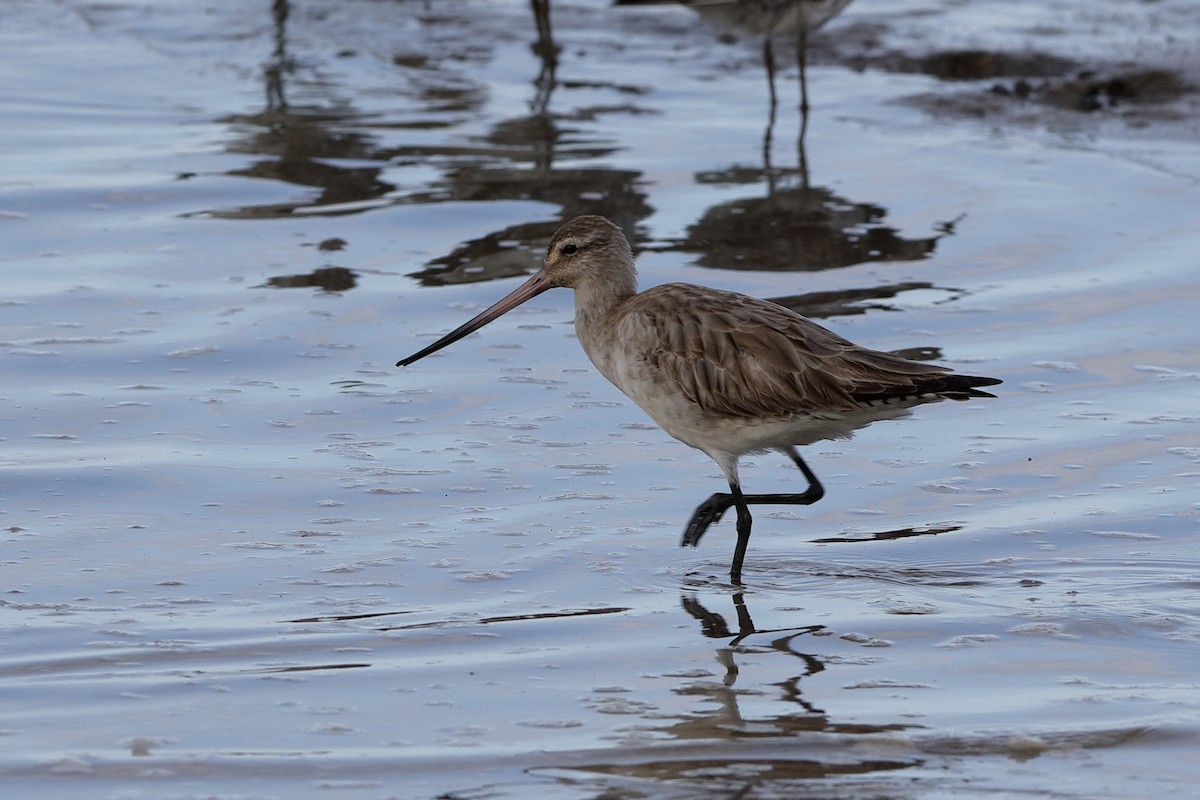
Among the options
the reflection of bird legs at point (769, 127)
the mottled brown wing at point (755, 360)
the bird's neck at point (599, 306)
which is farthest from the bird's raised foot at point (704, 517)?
the reflection of bird legs at point (769, 127)

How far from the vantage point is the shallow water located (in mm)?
4109

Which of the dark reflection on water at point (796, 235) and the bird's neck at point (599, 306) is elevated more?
the bird's neck at point (599, 306)

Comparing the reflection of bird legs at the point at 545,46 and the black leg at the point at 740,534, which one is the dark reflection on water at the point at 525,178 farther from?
the black leg at the point at 740,534

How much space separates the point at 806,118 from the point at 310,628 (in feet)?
25.7

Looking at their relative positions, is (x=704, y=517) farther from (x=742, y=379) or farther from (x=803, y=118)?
(x=803, y=118)

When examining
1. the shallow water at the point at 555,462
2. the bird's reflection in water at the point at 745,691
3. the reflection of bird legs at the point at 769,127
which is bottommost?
the bird's reflection in water at the point at 745,691

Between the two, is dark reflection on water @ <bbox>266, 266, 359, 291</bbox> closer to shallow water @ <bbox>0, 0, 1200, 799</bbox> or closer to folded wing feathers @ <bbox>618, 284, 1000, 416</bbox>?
shallow water @ <bbox>0, 0, 1200, 799</bbox>

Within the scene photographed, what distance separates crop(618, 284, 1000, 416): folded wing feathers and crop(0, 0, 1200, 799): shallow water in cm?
51

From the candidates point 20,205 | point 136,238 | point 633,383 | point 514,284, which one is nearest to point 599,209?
point 514,284

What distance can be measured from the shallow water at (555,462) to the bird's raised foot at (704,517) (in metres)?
0.10

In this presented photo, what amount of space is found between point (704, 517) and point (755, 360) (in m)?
0.49

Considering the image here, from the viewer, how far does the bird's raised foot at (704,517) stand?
534cm

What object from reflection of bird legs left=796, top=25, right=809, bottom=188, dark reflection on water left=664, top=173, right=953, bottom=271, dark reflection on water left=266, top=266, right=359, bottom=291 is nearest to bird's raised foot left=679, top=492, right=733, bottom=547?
dark reflection on water left=266, top=266, right=359, bottom=291

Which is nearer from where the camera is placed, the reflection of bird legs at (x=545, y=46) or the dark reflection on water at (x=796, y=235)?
the dark reflection on water at (x=796, y=235)
